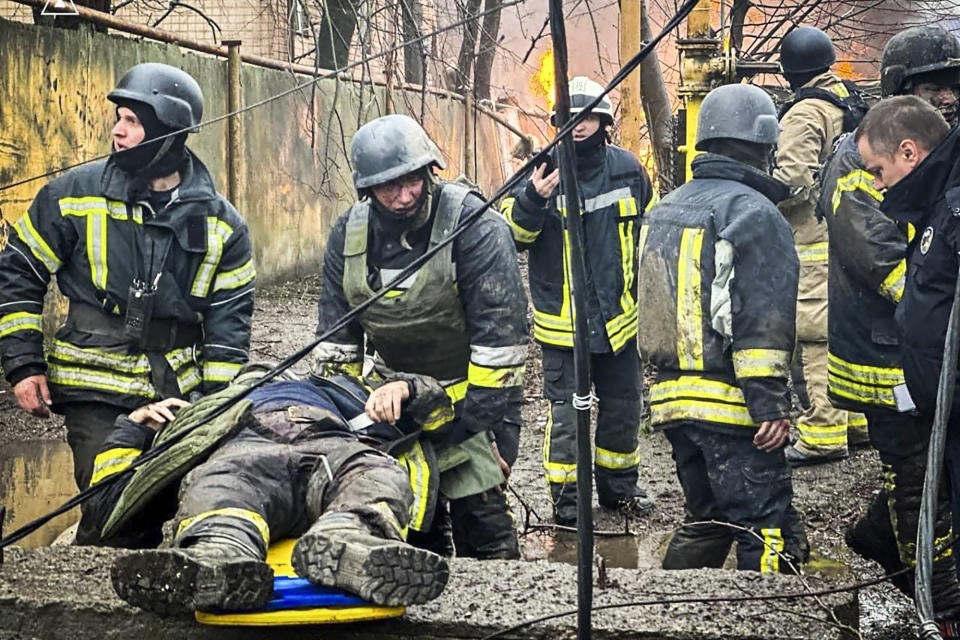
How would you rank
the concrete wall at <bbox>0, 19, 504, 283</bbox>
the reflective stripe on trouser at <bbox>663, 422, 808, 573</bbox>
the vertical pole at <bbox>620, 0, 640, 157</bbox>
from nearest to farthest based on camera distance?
the reflective stripe on trouser at <bbox>663, 422, 808, 573</bbox>
the vertical pole at <bbox>620, 0, 640, 157</bbox>
the concrete wall at <bbox>0, 19, 504, 283</bbox>

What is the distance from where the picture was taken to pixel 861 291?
4.95 metres

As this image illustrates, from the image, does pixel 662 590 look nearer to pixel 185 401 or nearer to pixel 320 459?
pixel 320 459

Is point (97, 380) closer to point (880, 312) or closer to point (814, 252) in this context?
point (880, 312)

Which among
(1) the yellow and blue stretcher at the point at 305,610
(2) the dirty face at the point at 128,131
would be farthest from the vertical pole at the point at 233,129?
(1) the yellow and blue stretcher at the point at 305,610

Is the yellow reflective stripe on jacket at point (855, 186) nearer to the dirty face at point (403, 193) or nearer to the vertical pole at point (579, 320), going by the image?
the dirty face at point (403, 193)

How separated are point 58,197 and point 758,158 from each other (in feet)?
8.66

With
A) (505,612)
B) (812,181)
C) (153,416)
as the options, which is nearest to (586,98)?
(812,181)

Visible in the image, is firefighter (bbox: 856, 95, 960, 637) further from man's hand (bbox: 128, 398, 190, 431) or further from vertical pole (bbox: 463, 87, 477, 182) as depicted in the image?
vertical pole (bbox: 463, 87, 477, 182)

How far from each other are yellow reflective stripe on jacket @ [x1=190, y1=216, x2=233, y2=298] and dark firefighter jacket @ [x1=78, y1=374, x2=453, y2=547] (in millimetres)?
542

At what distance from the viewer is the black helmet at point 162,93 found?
4.80 meters

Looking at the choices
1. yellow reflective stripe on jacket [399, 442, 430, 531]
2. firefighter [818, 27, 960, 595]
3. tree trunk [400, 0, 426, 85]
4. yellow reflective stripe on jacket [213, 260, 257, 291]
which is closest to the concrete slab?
yellow reflective stripe on jacket [399, 442, 430, 531]

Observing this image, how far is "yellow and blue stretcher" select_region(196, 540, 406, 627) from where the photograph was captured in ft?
10.3

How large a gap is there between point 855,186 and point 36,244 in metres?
3.14

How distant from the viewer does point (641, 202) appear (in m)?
6.30
